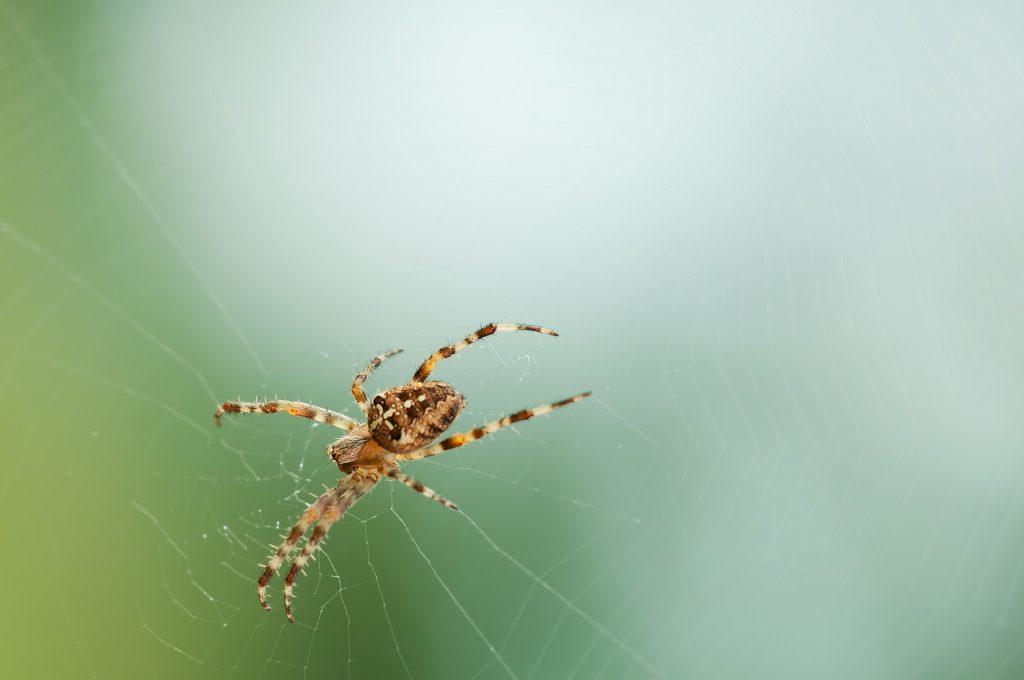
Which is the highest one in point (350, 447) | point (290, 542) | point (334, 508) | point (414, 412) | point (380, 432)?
point (414, 412)

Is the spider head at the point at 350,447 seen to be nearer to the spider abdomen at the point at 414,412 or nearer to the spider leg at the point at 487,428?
the spider abdomen at the point at 414,412

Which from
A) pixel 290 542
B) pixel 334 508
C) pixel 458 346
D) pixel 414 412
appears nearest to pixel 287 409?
pixel 334 508

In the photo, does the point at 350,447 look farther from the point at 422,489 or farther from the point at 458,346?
the point at 458,346

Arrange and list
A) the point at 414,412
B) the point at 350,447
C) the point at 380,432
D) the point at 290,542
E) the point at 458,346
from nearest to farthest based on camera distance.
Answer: the point at 414,412, the point at 380,432, the point at 458,346, the point at 290,542, the point at 350,447

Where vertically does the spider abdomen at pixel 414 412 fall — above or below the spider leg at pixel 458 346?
below

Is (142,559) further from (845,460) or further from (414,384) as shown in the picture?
(845,460)

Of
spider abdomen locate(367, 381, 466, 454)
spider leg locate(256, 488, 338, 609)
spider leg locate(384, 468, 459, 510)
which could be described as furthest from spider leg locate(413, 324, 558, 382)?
spider leg locate(256, 488, 338, 609)

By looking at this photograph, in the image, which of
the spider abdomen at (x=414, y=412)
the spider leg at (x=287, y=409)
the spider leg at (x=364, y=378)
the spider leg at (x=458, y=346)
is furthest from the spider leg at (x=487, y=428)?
the spider leg at (x=287, y=409)

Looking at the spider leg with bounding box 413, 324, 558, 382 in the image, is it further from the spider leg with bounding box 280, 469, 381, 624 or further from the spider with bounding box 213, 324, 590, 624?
the spider leg with bounding box 280, 469, 381, 624
